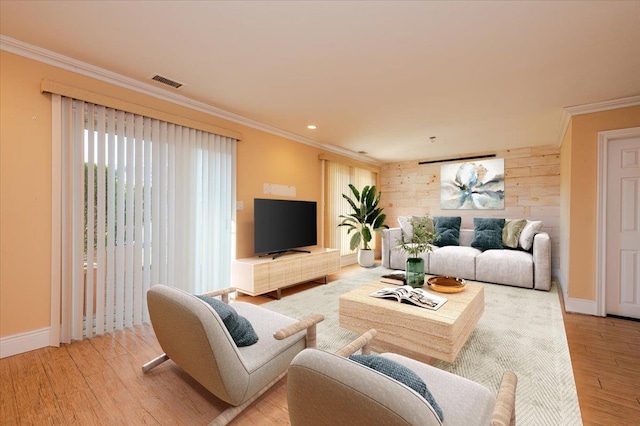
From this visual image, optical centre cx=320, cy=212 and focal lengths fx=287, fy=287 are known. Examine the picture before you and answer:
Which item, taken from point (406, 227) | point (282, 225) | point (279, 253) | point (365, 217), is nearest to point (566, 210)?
point (406, 227)

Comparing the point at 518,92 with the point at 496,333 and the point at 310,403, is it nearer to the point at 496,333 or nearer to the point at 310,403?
the point at 496,333

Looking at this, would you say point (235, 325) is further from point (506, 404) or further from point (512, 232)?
point (512, 232)

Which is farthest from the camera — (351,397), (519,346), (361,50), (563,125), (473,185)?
(473,185)

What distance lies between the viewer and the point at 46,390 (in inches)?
72.1

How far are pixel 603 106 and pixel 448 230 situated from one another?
284 centimetres

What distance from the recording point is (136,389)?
1.86 metres

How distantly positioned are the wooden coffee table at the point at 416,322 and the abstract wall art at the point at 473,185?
368 cm

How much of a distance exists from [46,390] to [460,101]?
431 cm

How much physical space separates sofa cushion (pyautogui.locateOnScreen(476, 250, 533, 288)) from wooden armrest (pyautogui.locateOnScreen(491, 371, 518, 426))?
379 cm

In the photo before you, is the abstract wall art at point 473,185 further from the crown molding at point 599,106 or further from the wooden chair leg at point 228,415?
the wooden chair leg at point 228,415

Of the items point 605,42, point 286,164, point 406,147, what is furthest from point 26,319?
point 406,147

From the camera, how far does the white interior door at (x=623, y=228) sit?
313 centimetres

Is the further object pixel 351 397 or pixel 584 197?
pixel 584 197

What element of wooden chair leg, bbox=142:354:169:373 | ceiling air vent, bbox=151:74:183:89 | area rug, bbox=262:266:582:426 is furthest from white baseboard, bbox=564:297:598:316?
ceiling air vent, bbox=151:74:183:89
